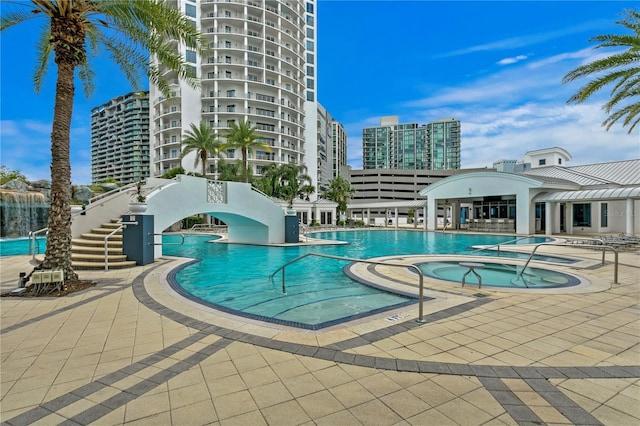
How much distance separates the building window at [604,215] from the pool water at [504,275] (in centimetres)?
2446

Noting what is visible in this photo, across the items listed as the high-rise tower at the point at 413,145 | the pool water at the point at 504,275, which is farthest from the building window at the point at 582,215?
the high-rise tower at the point at 413,145

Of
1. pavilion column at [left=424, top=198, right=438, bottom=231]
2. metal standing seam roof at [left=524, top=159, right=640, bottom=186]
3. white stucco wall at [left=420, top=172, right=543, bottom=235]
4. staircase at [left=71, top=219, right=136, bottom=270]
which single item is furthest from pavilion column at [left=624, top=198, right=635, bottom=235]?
staircase at [left=71, top=219, right=136, bottom=270]

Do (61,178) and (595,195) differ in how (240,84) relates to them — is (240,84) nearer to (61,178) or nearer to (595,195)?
(595,195)

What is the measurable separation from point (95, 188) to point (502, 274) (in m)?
47.0

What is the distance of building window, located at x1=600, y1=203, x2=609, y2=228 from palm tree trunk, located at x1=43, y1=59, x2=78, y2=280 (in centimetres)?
3743

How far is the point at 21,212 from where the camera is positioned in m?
27.5

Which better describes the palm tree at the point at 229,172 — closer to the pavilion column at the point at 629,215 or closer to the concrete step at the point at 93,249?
the concrete step at the point at 93,249

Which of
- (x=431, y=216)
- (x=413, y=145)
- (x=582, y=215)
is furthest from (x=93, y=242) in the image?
(x=413, y=145)

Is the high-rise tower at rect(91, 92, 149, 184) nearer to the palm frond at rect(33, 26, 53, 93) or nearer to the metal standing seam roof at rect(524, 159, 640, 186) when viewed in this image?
the palm frond at rect(33, 26, 53, 93)

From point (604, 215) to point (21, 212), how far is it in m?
50.9

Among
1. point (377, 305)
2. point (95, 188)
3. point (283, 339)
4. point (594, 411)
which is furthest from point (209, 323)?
point (95, 188)

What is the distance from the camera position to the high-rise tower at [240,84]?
173 feet

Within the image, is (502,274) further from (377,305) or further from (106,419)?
(106,419)

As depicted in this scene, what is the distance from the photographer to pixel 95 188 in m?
41.5
